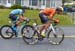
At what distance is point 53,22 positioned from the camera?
41.5ft

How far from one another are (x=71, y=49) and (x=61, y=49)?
1.20ft

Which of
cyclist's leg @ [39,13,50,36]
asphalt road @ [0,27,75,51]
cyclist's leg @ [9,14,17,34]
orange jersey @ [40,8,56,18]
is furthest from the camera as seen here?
cyclist's leg @ [9,14,17,34]

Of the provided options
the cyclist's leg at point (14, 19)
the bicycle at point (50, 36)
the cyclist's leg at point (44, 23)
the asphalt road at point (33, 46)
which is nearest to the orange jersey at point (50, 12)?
the cyclist's leg at point (44, 23)

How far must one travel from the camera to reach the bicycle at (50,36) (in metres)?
12.6

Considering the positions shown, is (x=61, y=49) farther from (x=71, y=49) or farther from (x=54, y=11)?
(x=54, y=11)

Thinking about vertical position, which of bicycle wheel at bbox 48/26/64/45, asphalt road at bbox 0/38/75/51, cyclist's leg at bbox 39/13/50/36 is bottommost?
asphalt road at bbox 0/38/75/51

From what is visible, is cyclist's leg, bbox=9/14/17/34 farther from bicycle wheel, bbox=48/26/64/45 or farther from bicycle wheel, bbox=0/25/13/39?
bicycle wheel, bbox=48/26/64/45

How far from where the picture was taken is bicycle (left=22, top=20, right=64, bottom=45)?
12594 mm

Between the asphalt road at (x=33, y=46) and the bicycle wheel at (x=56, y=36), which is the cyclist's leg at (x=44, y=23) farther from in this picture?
the asphalt road at (x=33, y=46)

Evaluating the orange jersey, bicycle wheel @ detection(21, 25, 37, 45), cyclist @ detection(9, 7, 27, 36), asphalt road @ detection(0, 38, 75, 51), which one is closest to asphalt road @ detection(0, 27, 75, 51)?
asphalt road @ detection(0, 38, 75, 51)

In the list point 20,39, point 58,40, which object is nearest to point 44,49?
point 58,40

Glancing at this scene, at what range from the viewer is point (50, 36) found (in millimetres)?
12625

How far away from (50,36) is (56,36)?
0.79ft

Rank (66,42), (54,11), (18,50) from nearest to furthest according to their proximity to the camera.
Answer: (18,50)
(54,11)
(66,42)
